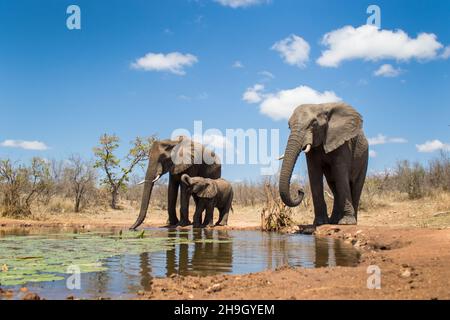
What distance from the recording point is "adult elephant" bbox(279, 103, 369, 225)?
13109 mm

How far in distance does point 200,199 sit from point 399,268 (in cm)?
1164

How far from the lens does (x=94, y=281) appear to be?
556cm

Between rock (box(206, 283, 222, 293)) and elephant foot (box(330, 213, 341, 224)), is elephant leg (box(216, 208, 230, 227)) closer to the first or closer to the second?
elephant foot (box(330, 213, 341, 224))

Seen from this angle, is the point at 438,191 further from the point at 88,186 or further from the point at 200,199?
the point at 88,186

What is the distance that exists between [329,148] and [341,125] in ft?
2.87

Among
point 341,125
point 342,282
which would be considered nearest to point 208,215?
point 341,125

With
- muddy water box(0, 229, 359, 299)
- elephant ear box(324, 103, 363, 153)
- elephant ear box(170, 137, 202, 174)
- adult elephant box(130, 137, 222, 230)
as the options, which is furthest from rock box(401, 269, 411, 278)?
elephant ear box(170, 137, 202, 174)

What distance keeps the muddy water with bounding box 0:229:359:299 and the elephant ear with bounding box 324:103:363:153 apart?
4162 mm

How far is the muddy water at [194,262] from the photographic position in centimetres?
516

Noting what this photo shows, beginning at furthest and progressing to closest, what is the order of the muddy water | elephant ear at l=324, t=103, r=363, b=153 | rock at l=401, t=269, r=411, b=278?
elephant ear at l=324, t=103, r=363, b=153 < rock at l=401, t=269, r=411, b=278 < the muddy water

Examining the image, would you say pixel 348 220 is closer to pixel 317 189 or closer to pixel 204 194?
pixel 317 189

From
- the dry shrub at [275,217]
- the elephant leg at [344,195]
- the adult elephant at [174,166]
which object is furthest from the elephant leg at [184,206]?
the elephant leg at [344,195]

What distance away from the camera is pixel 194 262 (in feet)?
24.1

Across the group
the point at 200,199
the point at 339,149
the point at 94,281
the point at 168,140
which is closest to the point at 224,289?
the point at 94,281
